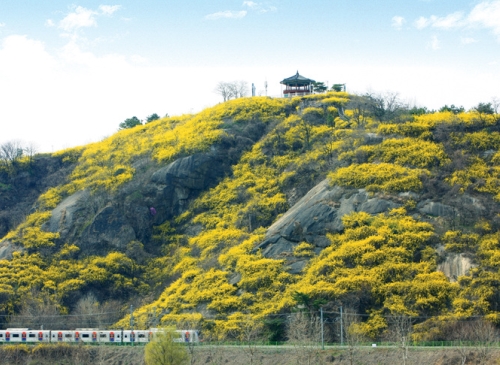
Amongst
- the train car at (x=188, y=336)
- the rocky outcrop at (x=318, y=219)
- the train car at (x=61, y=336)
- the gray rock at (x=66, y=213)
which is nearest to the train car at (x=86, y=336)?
the train car at (x=61, y=336)

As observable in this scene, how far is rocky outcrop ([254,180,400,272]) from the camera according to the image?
8125 centimetres


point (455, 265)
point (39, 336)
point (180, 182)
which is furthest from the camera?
point (180, 182)

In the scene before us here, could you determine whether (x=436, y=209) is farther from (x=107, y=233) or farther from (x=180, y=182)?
(x=107, y=233)

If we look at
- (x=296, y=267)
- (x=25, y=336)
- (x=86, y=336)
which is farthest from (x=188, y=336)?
(x=25, y=336)

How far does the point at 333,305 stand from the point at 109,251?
33771 millimetres

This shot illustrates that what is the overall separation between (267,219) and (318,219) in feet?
32.7

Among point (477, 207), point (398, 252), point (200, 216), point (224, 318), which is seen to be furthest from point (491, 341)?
point (200, 216)

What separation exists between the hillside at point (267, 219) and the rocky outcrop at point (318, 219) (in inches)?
6.3

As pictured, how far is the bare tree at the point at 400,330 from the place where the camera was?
62.3 meters

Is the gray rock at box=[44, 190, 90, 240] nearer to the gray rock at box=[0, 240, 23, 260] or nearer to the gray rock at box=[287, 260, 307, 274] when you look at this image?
the gray rock at box=[0, 240, 23, 260]

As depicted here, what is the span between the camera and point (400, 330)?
6706cm

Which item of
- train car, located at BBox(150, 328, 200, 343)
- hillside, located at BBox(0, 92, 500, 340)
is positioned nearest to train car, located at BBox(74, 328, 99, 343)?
hillside, located at BBox(0, 92, 500, 340)

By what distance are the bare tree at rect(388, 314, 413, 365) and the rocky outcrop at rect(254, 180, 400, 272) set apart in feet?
42.9

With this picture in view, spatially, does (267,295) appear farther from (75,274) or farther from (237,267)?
(75,274)
